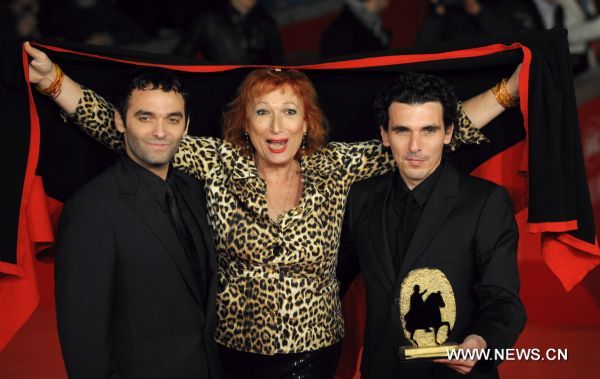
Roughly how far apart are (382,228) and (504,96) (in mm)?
768

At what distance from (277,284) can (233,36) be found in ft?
10.6

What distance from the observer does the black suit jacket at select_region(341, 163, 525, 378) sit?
3.38 meters

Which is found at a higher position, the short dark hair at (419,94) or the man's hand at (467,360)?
the short dark hair at (419,94)

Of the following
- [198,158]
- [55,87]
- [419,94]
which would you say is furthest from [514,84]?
[55,87]

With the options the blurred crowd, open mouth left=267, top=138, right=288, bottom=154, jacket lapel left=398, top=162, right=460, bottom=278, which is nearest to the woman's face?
open mouth left=267, top=138, right=288, bottom=154

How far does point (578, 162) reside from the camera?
12.0 feet

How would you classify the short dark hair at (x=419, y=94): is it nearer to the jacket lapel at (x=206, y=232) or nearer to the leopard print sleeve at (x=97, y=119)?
the jacket lapel at (x=206, y=232)

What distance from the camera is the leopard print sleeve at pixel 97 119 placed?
145 inches

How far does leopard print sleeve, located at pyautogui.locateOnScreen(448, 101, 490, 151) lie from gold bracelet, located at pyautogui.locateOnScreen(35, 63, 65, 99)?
157 centimetres

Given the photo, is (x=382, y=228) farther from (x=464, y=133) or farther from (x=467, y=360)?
(x=467, y=360)

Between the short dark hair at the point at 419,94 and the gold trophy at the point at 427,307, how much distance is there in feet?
1.96

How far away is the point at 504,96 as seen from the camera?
3766 mm

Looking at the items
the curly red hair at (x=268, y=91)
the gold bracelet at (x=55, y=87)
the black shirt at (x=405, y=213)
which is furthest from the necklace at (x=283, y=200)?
the gold bracelet at (x=55, y=87)

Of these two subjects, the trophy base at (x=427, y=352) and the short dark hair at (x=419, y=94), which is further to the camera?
the short dark hair at (x=419, y=94)
